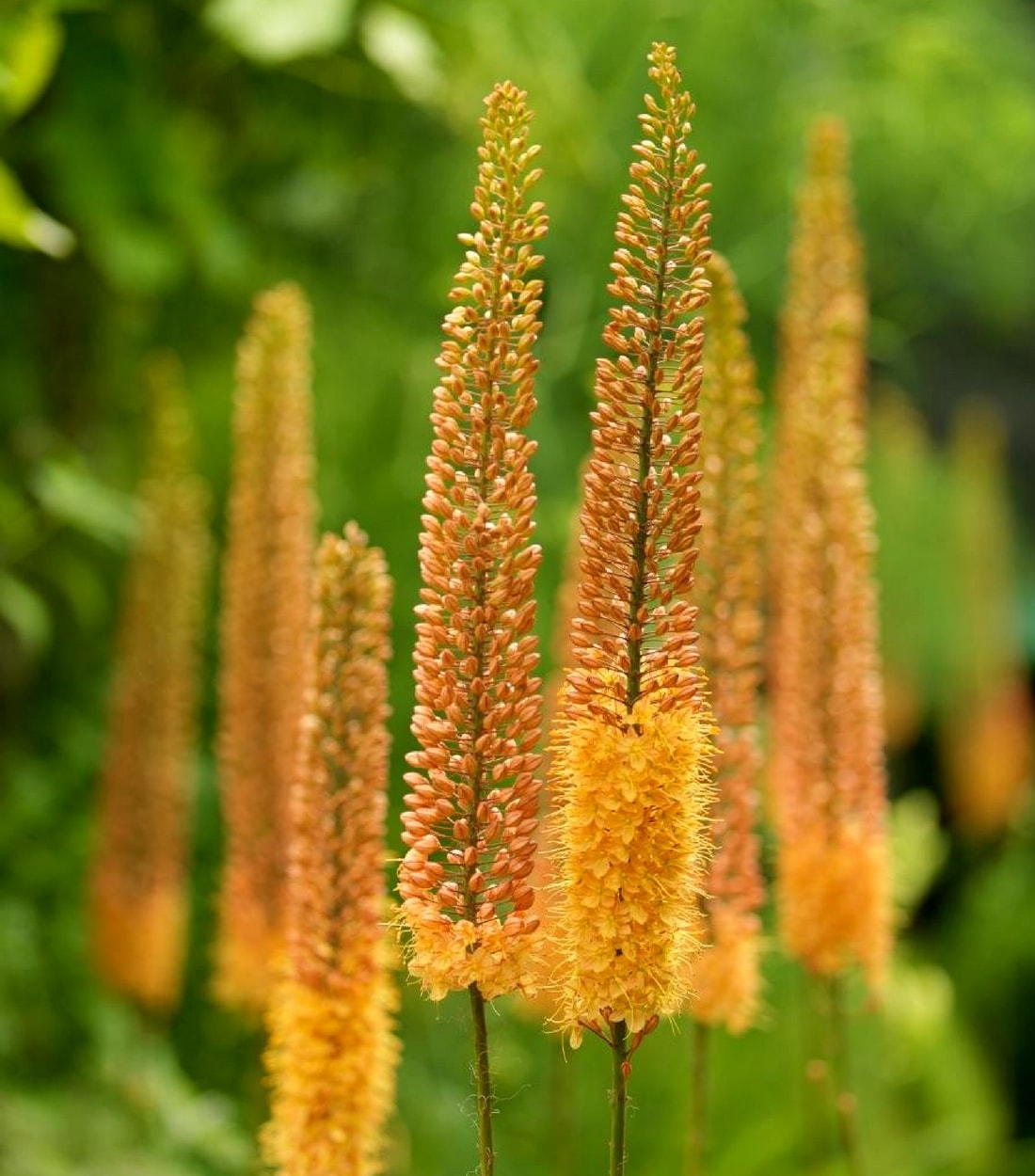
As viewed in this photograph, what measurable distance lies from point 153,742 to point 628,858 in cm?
52

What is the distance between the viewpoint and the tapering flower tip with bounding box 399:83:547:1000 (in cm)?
37

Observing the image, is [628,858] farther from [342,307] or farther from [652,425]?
[342,307]

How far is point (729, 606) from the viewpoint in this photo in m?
0.52

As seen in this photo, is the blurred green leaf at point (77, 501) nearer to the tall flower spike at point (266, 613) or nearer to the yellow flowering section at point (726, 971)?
the tall flower spike at point (266, 613)

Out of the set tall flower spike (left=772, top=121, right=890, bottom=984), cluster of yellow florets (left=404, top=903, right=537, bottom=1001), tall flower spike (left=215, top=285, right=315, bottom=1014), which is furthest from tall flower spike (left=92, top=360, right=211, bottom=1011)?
cluster of yellow florets (left=404, top=903, right=537, bottom=1001)

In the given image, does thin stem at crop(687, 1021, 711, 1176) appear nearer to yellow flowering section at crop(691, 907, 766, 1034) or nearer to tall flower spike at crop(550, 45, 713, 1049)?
yellow flowering section at crop(691, 907, 766, 1034)

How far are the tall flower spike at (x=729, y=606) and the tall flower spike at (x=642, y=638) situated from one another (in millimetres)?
121

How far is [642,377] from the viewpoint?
1.19 ft

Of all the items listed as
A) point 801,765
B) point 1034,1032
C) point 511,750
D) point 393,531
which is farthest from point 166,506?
point 1034,1032

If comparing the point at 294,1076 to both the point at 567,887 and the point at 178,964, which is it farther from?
the point at 178,964

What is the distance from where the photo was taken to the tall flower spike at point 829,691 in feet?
2.05

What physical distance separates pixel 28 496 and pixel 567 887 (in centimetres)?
75

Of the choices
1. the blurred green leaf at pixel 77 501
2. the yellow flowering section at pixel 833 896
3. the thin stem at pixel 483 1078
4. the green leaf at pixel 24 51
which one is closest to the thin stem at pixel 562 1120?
the yellow flowering section at pixel 833 896

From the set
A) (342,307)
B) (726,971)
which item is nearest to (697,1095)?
(726,971)
